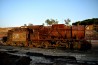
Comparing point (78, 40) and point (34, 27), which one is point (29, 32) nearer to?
point (34, 27)

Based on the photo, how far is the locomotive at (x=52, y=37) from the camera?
20.7 metres

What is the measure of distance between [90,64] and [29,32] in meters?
14.0

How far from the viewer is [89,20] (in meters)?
56.8

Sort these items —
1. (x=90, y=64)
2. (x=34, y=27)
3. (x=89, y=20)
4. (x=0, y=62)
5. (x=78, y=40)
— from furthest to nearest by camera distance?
1. (x=89, y=20)
2. (x=34, y=27)
3. (x=78, y=40)
4. (x=90, y=64)
5. (x=0, y=62)

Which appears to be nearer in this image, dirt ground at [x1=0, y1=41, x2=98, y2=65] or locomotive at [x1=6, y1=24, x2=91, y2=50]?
dirt ground at [x1=0, y1=41, x2=98, y2=65]

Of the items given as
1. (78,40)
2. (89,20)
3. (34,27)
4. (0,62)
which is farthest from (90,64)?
(89,20)

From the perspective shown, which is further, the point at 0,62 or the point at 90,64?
the point at 90,64

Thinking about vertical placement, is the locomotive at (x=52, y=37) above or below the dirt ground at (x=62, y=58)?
above

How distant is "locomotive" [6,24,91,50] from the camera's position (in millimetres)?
20719

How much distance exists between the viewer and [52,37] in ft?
73.4

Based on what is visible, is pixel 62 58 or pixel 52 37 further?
pixel 52 37

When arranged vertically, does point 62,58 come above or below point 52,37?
below

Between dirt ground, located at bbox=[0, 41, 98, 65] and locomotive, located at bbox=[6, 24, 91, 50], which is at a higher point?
locomotive, located at bbox=[6, 24, 91, 50]

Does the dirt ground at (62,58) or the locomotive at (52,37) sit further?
the locomotive at (52,37)
